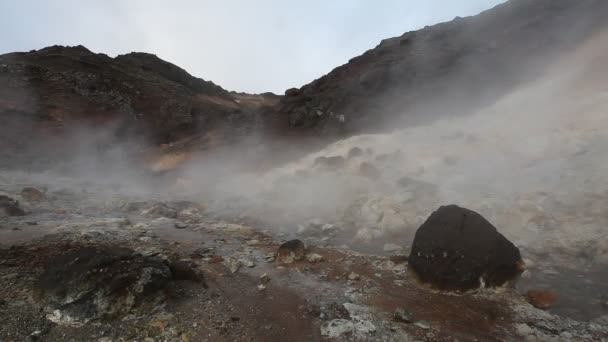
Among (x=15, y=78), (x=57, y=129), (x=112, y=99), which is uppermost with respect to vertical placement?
(x=15, y=78)

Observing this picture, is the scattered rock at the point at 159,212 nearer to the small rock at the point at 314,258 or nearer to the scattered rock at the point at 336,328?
the small rock at the point at 314,258

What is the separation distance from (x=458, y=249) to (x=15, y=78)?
2943 cm

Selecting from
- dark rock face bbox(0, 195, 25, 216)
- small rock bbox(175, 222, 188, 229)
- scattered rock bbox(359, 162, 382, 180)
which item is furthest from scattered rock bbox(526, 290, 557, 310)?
dark rock face bbox(0, 195, 25, 216)

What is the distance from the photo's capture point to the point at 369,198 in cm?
986

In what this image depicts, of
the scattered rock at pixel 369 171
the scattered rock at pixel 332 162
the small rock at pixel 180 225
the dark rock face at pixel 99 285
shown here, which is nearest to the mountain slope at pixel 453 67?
the scattered rock at pixel 332 162

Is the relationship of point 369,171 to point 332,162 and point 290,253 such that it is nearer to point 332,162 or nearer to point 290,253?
point 332,162

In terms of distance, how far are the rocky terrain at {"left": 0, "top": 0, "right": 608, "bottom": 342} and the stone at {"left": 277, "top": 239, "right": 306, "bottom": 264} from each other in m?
0.04

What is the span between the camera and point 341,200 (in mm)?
10875

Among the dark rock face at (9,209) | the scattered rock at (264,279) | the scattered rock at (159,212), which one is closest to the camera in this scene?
the scattered rock at (264,279)

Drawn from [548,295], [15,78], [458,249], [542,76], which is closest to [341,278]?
[458,249]

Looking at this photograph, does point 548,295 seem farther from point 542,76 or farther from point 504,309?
point 542,76

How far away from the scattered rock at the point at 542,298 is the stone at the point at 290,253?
3.88 m

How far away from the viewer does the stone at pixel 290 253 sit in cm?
661

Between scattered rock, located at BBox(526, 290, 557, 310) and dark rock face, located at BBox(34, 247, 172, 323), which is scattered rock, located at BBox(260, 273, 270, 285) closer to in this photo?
dark rock face, located at BBox(34, 247, 172, 323)
